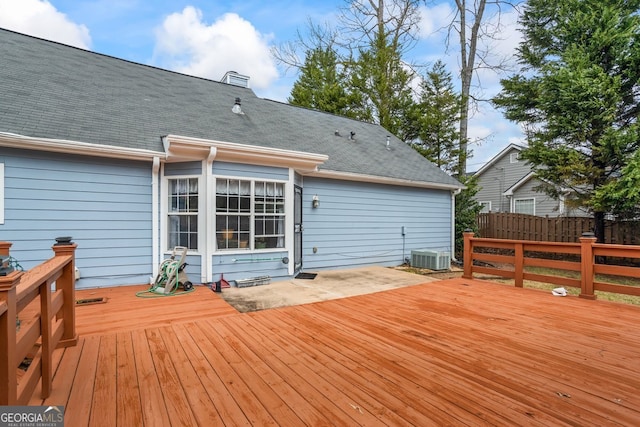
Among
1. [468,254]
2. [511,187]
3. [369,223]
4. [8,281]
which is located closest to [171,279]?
[8,281]

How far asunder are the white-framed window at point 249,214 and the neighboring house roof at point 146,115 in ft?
2.76

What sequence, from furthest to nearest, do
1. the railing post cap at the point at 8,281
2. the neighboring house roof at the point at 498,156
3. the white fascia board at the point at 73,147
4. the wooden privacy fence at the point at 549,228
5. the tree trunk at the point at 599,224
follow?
the neighboring house roof at the point at 498,156 < the tree trunk at the point at 599,224 < the wooden privacy fence at the point at 549,228 < the white fascia board at the point at 73,147 < the railing post cap at the point at 8,281

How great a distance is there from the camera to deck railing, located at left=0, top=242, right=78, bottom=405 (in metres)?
1.56

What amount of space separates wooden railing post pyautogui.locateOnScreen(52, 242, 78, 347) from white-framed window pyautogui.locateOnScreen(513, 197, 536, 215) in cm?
1801

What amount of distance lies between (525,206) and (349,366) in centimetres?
1680

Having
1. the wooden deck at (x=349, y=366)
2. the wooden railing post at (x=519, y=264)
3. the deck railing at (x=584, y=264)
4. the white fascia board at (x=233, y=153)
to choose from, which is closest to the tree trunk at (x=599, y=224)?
the deck railing at (x=584, y=264)

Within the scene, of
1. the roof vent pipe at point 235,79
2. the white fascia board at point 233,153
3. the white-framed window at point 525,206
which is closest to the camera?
the white fascia board at point 233,153

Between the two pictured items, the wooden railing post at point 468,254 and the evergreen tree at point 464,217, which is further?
the evergreen tree at point 464,217

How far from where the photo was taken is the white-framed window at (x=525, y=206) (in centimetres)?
1566

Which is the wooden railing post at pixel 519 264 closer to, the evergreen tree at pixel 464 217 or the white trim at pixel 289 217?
the white trim at pixel 289 217

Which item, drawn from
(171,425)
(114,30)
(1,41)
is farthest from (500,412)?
(114,30)

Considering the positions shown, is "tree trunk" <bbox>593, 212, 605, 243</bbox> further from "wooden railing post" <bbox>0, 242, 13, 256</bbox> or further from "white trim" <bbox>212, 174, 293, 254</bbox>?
"wooden railing post" <bbox>0, 242, 13, 256</bbox>

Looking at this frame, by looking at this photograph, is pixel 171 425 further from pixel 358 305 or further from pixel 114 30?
pixel 114 30

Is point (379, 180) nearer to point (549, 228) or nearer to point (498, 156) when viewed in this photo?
point (549, 228)
